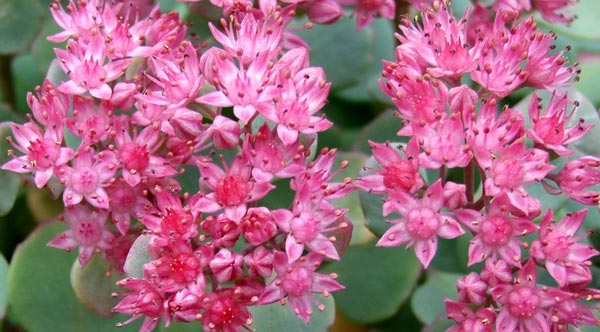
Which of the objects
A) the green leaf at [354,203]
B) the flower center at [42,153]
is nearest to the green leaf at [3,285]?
the flower center at [42,153]

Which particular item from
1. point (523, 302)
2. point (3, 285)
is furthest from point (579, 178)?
point (3, 285)

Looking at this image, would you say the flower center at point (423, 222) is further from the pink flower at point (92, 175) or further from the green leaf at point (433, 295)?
the pink flower at point (92, 175)

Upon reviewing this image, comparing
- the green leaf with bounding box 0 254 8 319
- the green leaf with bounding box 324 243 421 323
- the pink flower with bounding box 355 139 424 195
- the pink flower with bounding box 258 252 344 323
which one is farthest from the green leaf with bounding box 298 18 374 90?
the green leaf with bounding box 0 254 8 319

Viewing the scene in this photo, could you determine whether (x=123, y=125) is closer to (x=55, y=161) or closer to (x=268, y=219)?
(x=55, y=161)

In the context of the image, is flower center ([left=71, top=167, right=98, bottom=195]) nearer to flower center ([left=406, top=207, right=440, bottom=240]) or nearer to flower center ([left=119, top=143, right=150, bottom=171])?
flower center ([left=119, top=143, right=150, bottom=171])

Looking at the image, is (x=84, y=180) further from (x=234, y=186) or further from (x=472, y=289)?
(x=472, y=289)

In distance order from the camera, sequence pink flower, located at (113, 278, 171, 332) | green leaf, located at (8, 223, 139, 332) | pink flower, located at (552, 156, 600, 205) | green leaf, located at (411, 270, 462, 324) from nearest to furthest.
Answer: pink flower, located at (113, 278, 171, 332)
pink flower, located at (552, 156, 600, 205)
green leaf, located at (8, 223, 139, 332)
green leaf, located at (411, 270, 462, 324)
